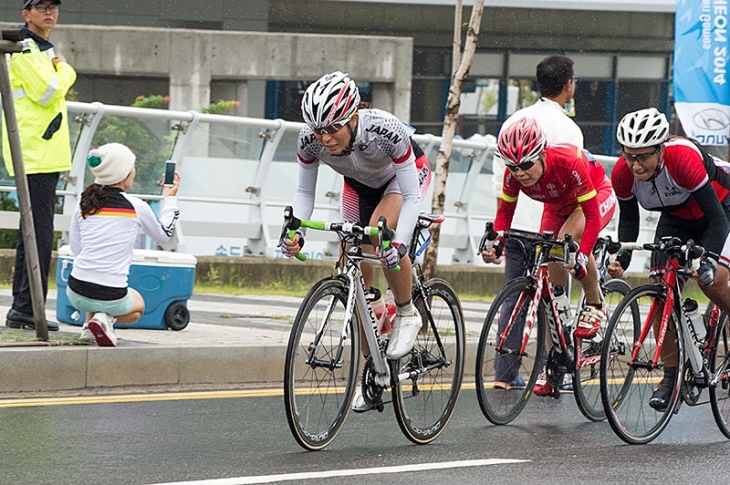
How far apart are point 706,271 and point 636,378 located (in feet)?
2.23

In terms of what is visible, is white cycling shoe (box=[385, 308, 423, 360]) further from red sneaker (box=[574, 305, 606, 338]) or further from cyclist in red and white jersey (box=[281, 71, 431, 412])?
red sneaker (box=[574, 305, 606, 338])

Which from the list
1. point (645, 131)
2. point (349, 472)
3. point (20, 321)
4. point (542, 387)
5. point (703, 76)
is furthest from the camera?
point (703, 76)

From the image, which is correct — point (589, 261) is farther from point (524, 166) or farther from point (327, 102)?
point (327, 102)

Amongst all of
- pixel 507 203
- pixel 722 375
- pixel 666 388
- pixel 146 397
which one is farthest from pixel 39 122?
pixel 722 375

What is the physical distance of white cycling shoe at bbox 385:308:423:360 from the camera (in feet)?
23.5

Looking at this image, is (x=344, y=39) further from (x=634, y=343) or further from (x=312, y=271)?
(x=634, y=343)

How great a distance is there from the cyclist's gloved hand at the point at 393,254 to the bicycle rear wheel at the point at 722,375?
213cm

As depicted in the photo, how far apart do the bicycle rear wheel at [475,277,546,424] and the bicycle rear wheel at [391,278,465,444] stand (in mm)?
Result: 150

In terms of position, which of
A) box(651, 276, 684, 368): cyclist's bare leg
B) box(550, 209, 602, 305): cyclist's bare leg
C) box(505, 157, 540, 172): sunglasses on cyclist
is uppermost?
box(505, 157, 540, 172): sunglasses on cyclist

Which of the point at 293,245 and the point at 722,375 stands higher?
the point at 293,245

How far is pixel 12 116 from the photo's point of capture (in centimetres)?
901

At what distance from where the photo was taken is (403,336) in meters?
7.23

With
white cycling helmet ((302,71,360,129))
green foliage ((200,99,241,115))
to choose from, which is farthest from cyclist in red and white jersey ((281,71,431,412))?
green foliage ((200,99,241,115))

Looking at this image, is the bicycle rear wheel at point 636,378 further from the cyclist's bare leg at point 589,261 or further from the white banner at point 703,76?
the white banner at point 703,76
